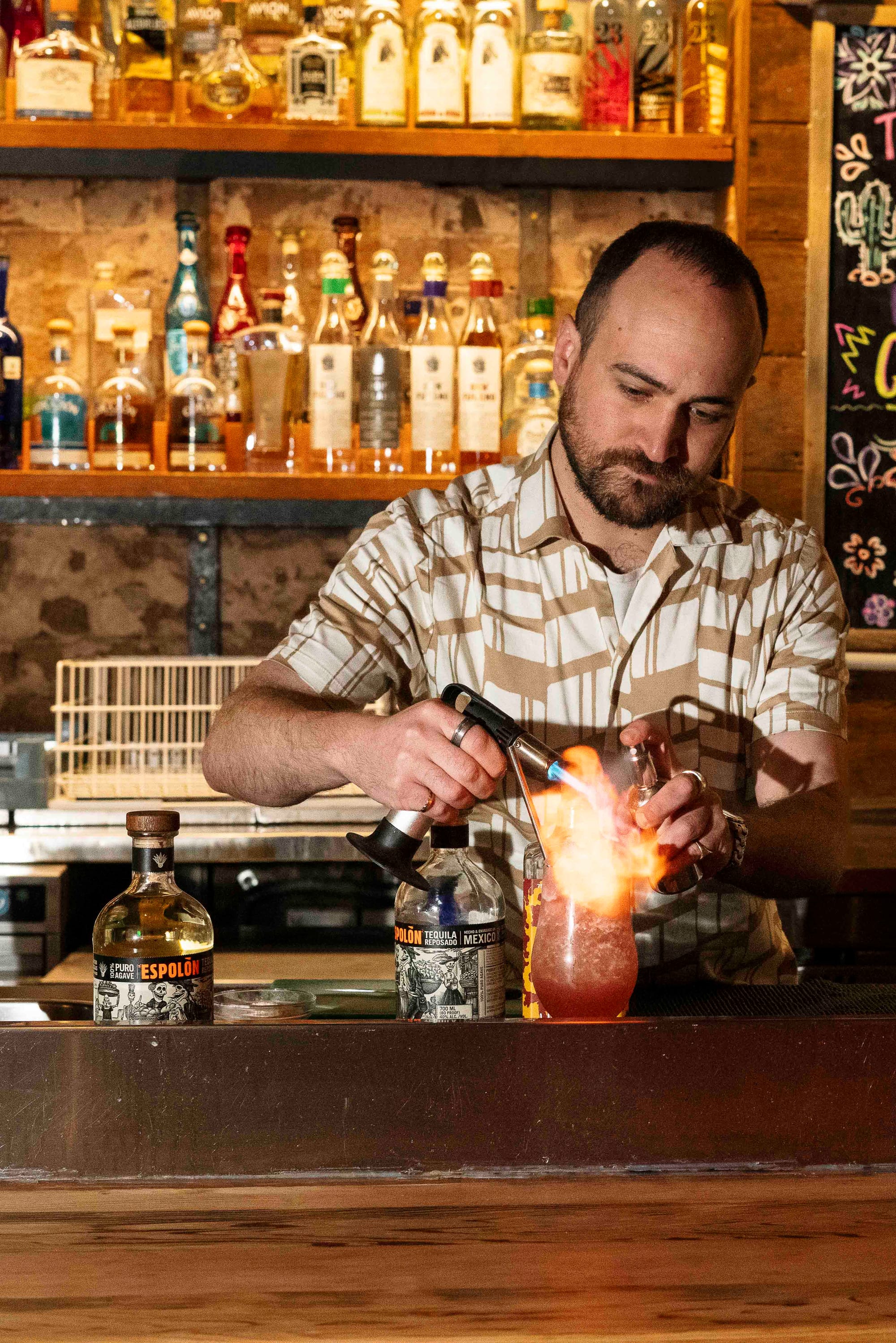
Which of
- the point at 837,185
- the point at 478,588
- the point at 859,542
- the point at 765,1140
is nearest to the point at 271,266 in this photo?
the point at 837,185

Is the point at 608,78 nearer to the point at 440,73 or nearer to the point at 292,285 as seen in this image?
the point at 440,73

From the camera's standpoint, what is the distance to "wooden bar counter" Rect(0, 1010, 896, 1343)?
2.46 ft

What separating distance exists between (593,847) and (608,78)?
1807mm

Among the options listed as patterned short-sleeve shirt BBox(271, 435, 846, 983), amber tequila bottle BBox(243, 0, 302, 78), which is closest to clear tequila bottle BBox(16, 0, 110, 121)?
amber tequila bottle BBox(243, 0, 302, 78)

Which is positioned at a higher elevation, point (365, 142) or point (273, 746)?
point (365, 142)

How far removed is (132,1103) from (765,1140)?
38 centimetres

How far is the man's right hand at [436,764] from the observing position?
0.92m

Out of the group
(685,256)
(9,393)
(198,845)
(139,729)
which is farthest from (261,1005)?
(9,393)

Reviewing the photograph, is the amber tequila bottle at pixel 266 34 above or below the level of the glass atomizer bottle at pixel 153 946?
above

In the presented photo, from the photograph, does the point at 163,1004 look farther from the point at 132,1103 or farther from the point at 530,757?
the point at 530,757

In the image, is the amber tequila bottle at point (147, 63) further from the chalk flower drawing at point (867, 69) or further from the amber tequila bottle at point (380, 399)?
the chalk flower drawing at point (867, 69)

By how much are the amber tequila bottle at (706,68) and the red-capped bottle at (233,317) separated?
786mm

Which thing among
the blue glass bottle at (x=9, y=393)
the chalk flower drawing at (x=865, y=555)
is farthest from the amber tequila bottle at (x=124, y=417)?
the chalk flower drawing at (x=865, y=555)

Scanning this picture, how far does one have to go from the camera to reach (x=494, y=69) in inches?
88.9
